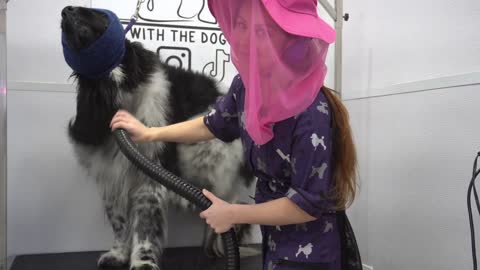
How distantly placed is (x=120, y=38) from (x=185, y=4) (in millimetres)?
770

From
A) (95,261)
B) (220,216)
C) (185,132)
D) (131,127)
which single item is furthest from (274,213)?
(95,261)

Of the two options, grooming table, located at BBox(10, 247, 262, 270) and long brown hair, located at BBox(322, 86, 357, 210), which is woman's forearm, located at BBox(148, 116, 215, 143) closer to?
long brown hair, located at BBox(322, 86, 357, 210)

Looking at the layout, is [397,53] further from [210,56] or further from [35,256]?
[35,256]

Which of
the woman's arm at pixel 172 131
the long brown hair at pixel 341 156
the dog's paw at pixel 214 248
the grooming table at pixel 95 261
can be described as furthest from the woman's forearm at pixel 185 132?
the dog's paw at pixel 214 248

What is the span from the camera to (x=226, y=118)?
1.27 m

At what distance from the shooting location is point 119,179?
1719mm

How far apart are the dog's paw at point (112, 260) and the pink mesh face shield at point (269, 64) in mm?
1047

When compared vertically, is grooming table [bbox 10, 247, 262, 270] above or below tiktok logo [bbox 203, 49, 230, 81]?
below

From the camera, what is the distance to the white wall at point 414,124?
52.6 inches

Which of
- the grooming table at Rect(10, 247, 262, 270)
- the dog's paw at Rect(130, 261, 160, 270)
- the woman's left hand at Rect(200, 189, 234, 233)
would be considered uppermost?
the woman's left hand at Rect(200, 189, 234, 233)

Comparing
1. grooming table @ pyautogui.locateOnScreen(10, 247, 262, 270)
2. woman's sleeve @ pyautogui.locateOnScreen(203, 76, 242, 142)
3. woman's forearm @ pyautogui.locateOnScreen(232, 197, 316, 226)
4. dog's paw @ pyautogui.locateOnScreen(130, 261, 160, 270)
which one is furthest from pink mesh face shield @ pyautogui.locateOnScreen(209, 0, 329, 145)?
grooming table @ pyautogui.locateOnScreen(10, 247, 262, 270)

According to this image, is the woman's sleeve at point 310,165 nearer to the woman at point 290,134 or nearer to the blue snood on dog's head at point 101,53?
the woman at point 290,134

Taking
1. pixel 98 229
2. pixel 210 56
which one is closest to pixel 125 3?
pixel 210 56

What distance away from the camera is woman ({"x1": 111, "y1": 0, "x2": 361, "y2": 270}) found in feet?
2.96
